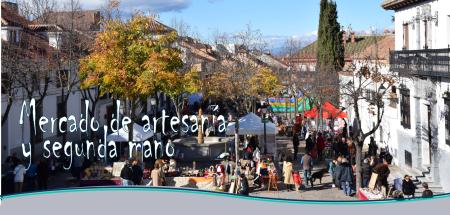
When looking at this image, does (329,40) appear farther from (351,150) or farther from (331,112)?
(331,112)

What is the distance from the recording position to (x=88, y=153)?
47.3ft

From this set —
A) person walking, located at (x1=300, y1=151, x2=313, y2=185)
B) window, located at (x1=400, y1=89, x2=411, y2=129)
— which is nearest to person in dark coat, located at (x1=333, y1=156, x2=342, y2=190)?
person walking, located at (x1=300, y1=151, x2=313, y2=185)

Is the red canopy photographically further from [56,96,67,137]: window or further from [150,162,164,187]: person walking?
[56,96,67,137]: window

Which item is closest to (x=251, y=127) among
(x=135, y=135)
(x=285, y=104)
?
(x=135, y=135)

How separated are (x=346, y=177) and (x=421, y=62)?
10.4ft

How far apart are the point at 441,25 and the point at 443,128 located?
238cm

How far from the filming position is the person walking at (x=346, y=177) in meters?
14.3

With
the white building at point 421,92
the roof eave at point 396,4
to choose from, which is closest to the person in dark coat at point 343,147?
the white building at point 421,92

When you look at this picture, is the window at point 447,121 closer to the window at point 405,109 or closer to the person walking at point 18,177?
the window at point 405,109

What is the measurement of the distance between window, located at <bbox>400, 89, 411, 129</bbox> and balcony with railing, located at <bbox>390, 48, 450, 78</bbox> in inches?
17.9

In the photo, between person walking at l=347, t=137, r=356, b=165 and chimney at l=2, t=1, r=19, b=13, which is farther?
person walking at l=347, t=137, r=356, b=165

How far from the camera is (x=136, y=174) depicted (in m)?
14.0

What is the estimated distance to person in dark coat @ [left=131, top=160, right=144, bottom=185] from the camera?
545 inches

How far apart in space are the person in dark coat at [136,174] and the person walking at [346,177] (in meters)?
4.74
